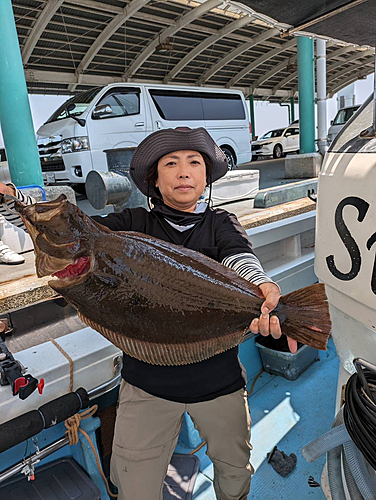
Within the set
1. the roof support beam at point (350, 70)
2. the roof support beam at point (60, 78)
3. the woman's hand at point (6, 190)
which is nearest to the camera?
the woman's hand at point (6, 190)

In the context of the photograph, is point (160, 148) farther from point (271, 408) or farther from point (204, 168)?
point (271, 408)

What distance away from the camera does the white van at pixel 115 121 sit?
7.83m

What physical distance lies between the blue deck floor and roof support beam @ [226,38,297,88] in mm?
25600

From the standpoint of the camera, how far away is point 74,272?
4.43ft

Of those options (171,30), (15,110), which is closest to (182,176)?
(15,110)

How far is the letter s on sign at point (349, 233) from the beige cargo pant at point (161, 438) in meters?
0.90

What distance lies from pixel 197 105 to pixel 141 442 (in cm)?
995

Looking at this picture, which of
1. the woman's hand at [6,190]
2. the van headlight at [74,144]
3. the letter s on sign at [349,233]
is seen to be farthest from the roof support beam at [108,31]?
the letter s on sign at [349,233]

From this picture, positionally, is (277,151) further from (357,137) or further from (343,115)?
(357,137)

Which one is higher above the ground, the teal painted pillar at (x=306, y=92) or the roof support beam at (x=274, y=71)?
the roof support beam at (x=274, y=71)

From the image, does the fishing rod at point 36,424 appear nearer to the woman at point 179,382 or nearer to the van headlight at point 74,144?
the woman at point 179,382

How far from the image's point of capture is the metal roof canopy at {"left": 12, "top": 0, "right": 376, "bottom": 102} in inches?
648

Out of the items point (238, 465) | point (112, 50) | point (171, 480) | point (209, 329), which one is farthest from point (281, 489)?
point (112, 50)

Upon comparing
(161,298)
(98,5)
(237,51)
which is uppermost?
(98,5)
